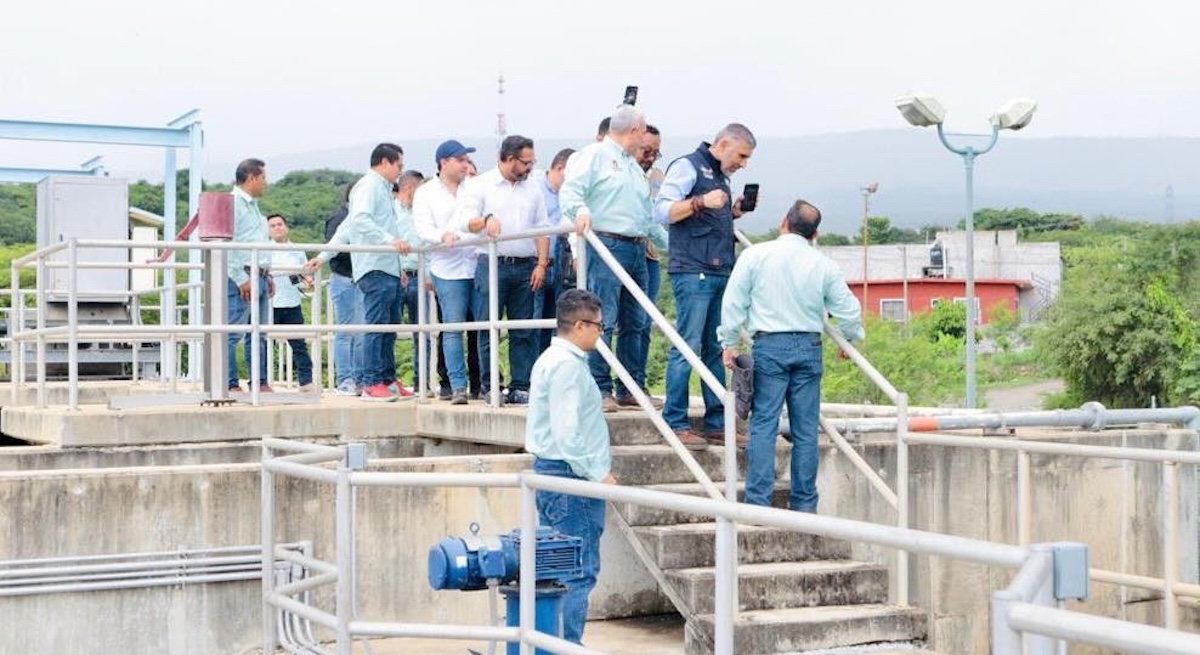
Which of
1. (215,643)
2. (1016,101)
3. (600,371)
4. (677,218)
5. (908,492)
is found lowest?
(215,643)

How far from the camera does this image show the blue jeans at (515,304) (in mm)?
10883

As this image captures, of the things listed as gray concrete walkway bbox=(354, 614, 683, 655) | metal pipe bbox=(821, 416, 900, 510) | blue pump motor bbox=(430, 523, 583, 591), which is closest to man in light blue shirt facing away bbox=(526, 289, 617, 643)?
blue pump motor bbox=(430, 523, 583, 591)

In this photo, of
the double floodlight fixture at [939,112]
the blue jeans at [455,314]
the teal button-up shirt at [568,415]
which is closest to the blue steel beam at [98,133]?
the double floodlight fixture at [939,112]

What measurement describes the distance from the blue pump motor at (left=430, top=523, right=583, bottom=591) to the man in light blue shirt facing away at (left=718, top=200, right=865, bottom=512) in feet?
7.23

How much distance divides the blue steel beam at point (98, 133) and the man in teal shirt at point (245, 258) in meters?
9.89

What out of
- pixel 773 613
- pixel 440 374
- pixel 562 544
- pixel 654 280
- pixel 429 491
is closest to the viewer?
pixel 562 544

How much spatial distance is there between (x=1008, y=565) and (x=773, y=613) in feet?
15.0

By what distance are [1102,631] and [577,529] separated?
4118 mm

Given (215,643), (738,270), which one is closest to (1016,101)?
(738,270)

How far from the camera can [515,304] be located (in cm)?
1111

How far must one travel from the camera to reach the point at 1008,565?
3861 mm

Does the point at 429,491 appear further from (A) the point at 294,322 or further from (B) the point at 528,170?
(A) the point at 294,322

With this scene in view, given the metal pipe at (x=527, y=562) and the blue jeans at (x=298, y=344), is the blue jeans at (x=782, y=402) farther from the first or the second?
the blue jeans at (x=298, y=344)

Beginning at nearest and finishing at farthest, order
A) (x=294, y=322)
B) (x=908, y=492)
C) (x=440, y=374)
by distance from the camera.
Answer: (x=908, y=492), (x=440, y=374), (x=294, y=322)
